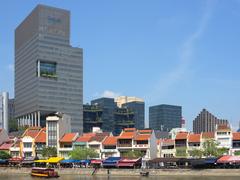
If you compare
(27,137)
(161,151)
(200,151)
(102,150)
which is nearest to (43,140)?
(27,137)

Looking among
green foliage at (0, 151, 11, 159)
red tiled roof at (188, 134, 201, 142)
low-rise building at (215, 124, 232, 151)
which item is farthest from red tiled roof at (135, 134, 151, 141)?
green foliage at (0, 151, 11, 159)

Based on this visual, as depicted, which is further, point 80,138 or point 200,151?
point 80,138

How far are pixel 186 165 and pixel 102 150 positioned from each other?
32863mm

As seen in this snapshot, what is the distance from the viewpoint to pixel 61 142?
6073 inches

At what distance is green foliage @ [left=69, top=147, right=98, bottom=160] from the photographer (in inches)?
5458

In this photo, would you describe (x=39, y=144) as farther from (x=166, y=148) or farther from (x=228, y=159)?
(x=228, y=159)

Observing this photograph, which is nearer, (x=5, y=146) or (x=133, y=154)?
(x=133, y=154)

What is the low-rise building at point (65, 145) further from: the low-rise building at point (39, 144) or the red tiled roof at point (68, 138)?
the low-rise building at point (39, 144)

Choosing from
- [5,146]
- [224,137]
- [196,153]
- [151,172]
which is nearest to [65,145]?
[5,146]

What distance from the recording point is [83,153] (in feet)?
457

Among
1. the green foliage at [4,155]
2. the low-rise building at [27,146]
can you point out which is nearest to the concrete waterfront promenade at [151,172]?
the green foliage at [4,155]

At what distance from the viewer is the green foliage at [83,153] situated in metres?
139

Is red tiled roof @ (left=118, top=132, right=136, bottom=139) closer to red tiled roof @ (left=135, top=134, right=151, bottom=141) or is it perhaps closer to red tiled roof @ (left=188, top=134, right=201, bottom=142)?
red tiled roof @ (left=135, top=134, right=151, bottom=141)

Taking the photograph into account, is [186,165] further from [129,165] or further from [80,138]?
[80,138]
